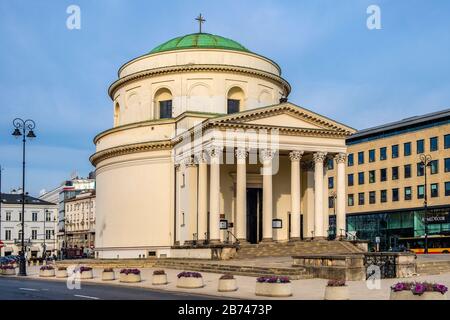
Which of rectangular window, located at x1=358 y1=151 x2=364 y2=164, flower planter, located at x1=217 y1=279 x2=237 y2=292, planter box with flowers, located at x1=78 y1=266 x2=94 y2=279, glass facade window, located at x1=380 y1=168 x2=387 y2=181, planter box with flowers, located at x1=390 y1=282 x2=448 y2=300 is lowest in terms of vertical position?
planter box with flowers, located at x1=78 y1=266 x2=94 y2=279

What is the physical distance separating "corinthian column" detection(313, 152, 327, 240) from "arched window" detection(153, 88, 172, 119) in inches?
599

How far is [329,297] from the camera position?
79.1 ft

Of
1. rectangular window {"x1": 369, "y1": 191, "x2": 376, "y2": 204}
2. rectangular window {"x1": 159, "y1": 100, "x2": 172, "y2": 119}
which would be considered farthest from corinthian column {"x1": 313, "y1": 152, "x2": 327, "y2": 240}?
rectangular window {"x1": 369, "y1": 191, "x2": 376, "y2": 204}

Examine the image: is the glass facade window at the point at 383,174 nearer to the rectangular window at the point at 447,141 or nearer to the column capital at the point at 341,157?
the rectangular window at the point at 447,141

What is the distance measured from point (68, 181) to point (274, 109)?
432 ft

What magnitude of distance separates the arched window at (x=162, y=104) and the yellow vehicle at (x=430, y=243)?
35.4m

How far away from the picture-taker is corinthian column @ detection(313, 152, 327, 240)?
174 ft

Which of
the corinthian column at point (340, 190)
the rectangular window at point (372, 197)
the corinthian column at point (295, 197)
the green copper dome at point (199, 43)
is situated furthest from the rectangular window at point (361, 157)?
the corinthian column at point (295, 197)

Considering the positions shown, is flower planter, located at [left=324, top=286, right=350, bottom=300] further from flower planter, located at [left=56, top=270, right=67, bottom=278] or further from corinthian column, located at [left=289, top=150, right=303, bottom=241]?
corinthian column, located at [left=289, top=150, right=303, bottom=241]

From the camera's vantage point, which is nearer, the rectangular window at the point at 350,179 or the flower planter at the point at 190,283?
the flower planter at the point at 190,283

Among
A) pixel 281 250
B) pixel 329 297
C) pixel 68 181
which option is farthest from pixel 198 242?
pixel 68 181

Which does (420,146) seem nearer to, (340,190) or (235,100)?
(235,100)

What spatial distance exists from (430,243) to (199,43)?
42062 millimetres

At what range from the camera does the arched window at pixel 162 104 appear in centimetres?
6166
